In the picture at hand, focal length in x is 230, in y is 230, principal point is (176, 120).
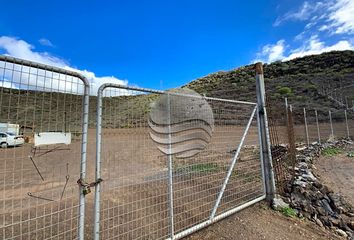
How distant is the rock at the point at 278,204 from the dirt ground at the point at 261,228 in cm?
14

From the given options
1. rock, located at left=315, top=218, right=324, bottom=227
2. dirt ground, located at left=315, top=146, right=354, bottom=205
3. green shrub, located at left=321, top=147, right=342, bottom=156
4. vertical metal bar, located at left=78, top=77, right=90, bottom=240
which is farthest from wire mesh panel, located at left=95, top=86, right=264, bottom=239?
green shrub, located at left=321, top=147, right=342, bottom=156

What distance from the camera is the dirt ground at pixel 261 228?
10.7 ft

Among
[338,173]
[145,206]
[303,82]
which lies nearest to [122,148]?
[145,206]

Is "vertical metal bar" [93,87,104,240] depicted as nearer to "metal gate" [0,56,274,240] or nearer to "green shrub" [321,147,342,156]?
"metal gate" [0,56,274,240]

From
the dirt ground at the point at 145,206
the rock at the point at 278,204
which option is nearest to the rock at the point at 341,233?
the dirt ground at the point at 145,206

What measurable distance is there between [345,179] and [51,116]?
7.22 m

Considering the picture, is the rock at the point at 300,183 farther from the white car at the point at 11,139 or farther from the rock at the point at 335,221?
the white car at the point at 11,139

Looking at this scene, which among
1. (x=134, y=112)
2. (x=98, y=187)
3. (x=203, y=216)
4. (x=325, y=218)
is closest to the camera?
(x=98, y=187)

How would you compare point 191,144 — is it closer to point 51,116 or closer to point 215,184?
point 215,184

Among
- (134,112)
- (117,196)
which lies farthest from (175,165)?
(134,112)

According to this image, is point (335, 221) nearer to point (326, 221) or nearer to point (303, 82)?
point (326, 221)

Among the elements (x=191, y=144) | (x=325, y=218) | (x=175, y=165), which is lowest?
(x=325, y=218)

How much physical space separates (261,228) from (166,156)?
1.87 meters

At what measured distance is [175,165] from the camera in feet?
13.4
